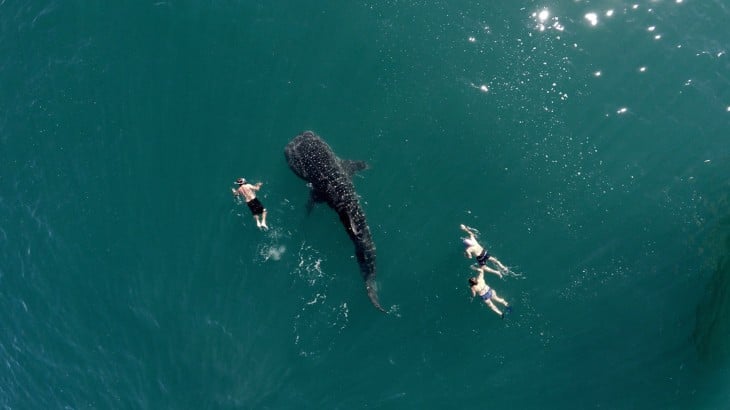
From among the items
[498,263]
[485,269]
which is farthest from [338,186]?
[498,263]

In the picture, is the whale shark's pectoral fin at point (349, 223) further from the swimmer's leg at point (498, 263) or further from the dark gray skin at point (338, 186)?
the swimmer's leg at point (498, 263)

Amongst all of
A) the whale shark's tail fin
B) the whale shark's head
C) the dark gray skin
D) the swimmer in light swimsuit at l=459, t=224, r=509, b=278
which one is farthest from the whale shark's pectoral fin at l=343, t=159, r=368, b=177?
the swimmer in light swimsuit at l=459, t=224, r=509, b=278

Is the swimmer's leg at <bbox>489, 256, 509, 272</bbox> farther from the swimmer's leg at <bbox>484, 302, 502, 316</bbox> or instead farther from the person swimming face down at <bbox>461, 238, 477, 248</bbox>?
the swimmer's leg at <bbox>484, 302, 502, 316</bbox>

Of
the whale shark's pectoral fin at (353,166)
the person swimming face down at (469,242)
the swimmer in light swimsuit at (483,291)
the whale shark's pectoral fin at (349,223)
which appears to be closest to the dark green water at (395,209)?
the whale shark's pectoral fin at (353,166)

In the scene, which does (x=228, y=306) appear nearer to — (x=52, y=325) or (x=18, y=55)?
(x=52, y=325)

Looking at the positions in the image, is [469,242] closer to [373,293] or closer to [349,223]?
[373,293]

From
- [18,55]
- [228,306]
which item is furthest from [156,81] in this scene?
[228,306]

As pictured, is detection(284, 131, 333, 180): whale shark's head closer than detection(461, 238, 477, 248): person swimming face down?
No

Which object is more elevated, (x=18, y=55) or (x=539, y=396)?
(x=18, y=55)
